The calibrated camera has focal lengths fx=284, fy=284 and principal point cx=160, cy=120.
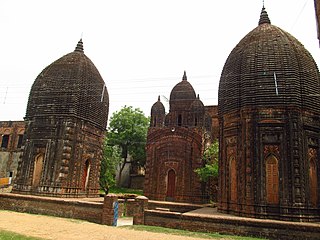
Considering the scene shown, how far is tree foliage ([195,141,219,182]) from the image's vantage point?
20.2 metres

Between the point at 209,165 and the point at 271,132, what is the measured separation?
8.22 metres

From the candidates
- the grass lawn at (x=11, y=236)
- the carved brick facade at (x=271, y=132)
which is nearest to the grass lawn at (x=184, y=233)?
the carved brick facade at (x=271, y=132)

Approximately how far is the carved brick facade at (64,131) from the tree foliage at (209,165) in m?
7.76

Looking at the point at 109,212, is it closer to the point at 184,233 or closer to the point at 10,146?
the point at 184,233

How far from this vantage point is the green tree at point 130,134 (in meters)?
36.2

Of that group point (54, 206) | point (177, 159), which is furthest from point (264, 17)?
point (54, 206)

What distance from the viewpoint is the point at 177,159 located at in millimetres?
24406

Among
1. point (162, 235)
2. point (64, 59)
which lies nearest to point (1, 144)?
point (64, 59)

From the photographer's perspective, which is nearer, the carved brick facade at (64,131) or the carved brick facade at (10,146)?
the carved brick facade at (64,131)

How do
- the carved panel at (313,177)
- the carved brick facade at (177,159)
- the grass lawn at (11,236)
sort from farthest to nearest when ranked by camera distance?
the carved brick facade at (177,159)
the carved panel at (313,177)
the grass lawn at (11,236)

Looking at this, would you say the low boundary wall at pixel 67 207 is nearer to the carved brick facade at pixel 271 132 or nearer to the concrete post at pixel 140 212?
the concrete post at pixel 140 212

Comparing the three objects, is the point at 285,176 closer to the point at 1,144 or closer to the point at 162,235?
the point at 162,235

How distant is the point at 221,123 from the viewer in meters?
16.0

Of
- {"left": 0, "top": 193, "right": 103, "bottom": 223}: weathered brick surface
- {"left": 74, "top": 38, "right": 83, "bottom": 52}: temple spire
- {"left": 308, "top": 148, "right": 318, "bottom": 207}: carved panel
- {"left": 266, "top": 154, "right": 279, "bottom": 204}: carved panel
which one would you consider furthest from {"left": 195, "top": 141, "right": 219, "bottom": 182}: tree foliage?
{"left": 74, "top": 38, "right": 83, "bottom": 52}: temple spire
